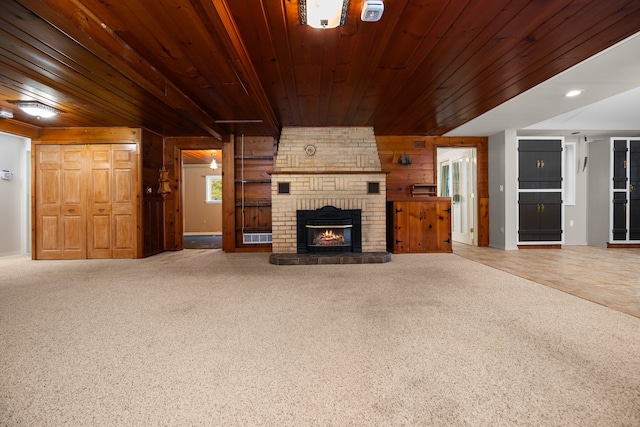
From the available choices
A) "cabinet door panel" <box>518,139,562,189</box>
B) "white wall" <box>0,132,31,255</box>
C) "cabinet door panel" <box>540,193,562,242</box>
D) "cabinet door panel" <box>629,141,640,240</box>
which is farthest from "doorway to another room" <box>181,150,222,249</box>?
"cabinet door panel" <box>629,141,640,240</box>

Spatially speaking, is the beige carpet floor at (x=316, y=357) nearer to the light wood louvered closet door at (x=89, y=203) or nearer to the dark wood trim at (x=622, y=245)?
the light wood louvered closet door at (x=89, y=203)

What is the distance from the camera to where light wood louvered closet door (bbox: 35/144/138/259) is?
546 centimetres

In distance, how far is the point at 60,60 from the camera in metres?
2.96

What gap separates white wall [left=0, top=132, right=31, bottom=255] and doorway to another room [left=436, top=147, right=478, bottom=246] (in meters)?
8.70

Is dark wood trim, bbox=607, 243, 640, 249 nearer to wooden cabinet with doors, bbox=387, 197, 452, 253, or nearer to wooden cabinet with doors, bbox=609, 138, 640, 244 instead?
wooden cabinet with doors, bbox=609, 138, 640, 244

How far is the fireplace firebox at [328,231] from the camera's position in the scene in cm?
535

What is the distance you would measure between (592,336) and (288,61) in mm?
3285

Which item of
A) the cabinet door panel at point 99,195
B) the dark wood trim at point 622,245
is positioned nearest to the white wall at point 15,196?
the cabinet door panel at point 99,195

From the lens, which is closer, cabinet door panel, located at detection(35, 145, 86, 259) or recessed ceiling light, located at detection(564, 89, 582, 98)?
recessed ceiling light, located at detection(564, 89, 582, 98)

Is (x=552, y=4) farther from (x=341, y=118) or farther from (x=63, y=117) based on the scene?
(x=63, y=117)

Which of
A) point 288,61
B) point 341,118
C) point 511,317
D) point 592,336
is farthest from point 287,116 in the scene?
point 592,336

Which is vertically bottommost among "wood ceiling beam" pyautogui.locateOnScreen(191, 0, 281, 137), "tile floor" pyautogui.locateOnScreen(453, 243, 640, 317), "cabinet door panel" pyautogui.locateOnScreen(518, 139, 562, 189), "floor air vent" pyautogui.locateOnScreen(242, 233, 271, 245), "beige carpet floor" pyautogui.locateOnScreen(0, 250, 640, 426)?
"beige carpet floor" pyautogui.locateOnScreen(0, 250, 640, 426)

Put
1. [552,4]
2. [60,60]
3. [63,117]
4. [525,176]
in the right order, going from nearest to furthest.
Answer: [552,4], [60,60], [63,117], [525,176]

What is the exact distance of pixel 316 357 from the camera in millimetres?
1789
